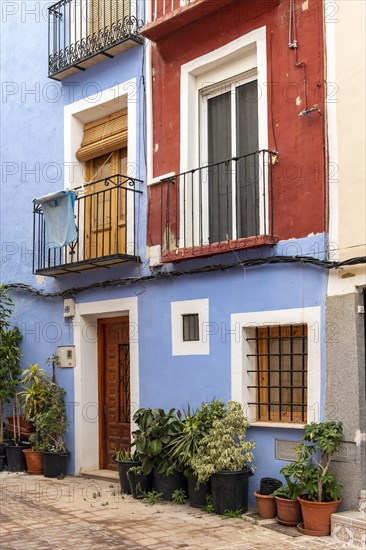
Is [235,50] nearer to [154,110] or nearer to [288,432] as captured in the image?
[154,110]

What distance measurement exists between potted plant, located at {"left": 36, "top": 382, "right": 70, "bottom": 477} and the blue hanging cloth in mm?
2371

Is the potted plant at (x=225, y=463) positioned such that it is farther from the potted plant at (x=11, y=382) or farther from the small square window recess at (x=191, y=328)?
the potted plant at (x=11, y=382)

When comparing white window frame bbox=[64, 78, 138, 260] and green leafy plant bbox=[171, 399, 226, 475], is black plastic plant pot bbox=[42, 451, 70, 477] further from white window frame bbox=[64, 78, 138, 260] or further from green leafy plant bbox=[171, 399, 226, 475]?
white window frame bbox=[64, 78, 138, 260]

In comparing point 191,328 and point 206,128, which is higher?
point 206,128

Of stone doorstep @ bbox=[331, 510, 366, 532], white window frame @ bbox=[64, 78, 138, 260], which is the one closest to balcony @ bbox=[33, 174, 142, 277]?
white window frame @ bbox=[64, 78, 138, 260]

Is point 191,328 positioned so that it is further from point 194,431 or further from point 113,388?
point 113,388

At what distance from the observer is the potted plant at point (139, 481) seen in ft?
29.1

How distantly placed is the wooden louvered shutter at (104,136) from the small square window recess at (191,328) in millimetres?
3117

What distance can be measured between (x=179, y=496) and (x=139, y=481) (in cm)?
58

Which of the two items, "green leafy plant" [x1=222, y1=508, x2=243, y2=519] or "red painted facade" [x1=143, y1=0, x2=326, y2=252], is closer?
"green leafy plant" [x1=222, y1=508, x2=243, y2=519]

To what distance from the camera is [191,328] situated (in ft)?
30.6

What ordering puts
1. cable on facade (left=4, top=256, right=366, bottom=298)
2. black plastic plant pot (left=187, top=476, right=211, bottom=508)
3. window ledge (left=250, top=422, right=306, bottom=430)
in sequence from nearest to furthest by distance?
cable on facade (left=4, top=256, right=366, bottom=298), window ledge (left=250, top=422, right=306, bottom=430), black plastic plant pot (left=187, top=476, right=211, bottom=508)

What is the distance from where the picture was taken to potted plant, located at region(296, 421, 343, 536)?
7168mm

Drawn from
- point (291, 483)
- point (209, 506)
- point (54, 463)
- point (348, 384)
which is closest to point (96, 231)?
point (54, 463)
